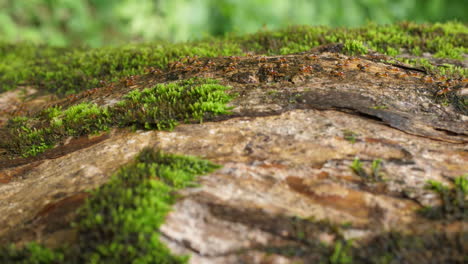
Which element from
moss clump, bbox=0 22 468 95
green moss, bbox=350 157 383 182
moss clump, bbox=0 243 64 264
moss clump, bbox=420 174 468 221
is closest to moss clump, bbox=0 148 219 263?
moss clump, bbox=0 243 64 264

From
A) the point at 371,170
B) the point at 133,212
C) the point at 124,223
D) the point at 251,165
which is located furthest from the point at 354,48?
the point at 124,223

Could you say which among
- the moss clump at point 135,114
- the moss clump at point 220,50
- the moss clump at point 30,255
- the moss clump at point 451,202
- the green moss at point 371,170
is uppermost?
the moss clump at point 220,50

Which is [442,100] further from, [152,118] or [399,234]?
[152,118]

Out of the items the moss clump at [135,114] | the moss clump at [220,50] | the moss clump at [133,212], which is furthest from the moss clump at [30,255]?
the moss clump at [220,50]

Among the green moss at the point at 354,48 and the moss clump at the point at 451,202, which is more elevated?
the green moss at the point at 354,48

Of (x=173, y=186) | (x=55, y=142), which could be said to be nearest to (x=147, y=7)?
(x=55, y=142)

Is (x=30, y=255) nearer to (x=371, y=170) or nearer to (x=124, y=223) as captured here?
(x=124, y=223)

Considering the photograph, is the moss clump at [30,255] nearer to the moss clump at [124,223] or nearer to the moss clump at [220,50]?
the moss clump at [124,223]
